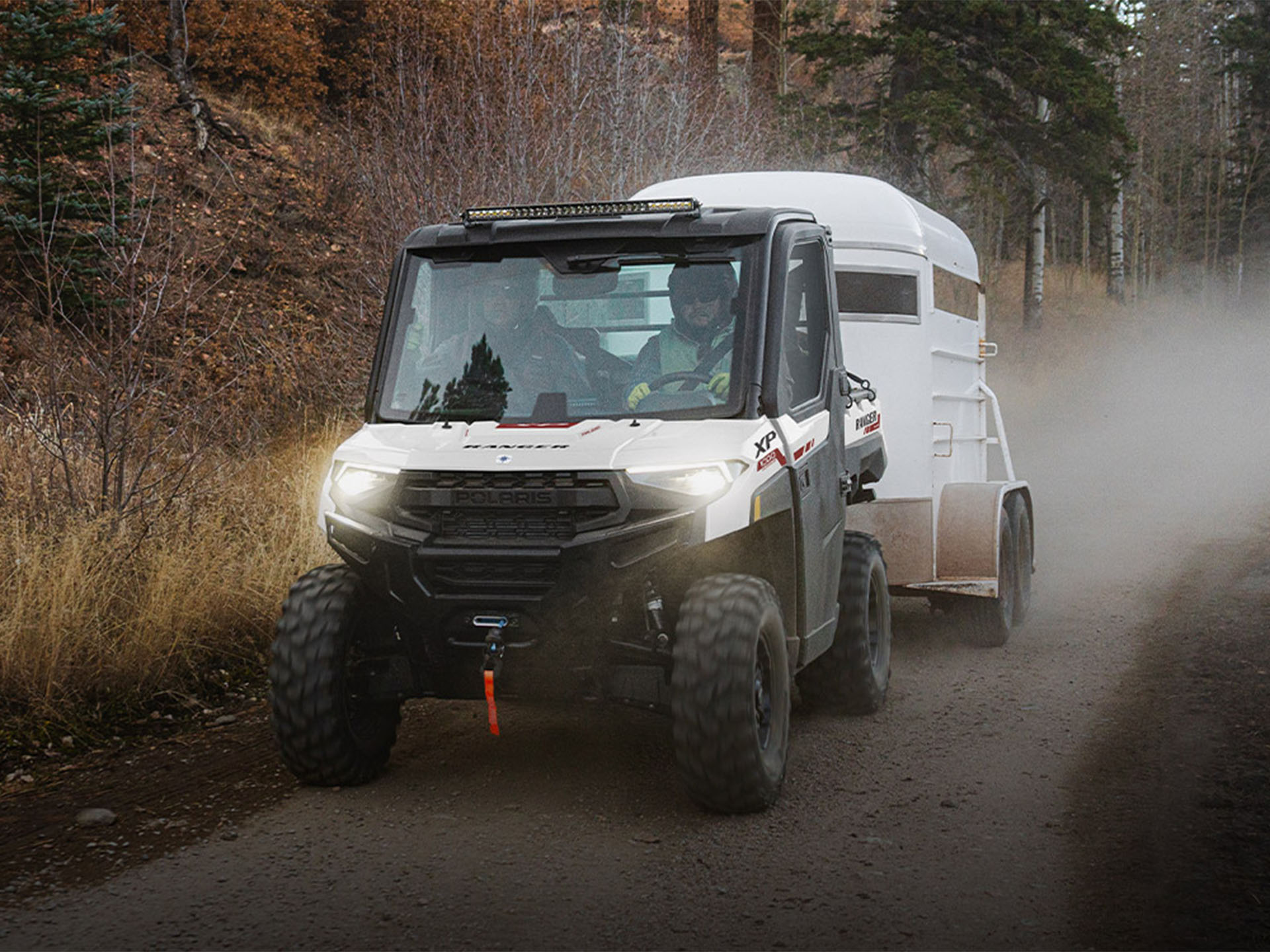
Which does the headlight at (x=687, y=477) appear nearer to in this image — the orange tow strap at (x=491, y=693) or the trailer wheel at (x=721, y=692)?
the trailer wheel at (x=721, y=692)

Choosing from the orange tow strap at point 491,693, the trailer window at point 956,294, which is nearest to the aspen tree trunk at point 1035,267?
the trailer window at point 956,294

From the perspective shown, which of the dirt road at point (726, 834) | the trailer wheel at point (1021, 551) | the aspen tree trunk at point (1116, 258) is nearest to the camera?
the dirt road at point (726, 834)

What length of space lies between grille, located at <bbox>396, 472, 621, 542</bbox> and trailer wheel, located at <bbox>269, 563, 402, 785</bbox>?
485mm

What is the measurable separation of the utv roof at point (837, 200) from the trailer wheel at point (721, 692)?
376cm

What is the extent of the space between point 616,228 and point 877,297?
305 centimetres

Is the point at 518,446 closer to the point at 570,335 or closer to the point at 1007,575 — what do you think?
the point at 570,335

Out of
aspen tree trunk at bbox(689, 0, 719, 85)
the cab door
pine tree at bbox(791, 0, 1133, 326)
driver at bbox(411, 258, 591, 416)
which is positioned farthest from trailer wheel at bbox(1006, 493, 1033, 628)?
pine tree at bbox(791, 0, 1133, 326)

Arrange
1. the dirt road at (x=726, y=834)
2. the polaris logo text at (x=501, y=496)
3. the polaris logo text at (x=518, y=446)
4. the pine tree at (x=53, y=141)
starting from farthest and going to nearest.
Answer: the pine tree at (x=53, y=141), the polaris logo text at (x=518, y=446), the polaris logo text at (x=501, y=496), the dirt road at (x=726, y=834)

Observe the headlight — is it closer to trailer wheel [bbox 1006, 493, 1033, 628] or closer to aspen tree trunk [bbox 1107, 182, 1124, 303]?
trailer wheel [bbox 1006, 493, 1033, 628]

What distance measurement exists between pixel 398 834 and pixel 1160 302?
160ft

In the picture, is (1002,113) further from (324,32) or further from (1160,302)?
(1160,302)

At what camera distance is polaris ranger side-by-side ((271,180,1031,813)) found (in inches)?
Answer: 213

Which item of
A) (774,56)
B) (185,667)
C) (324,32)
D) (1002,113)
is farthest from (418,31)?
(185,667)

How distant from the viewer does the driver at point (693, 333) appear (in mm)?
6027
